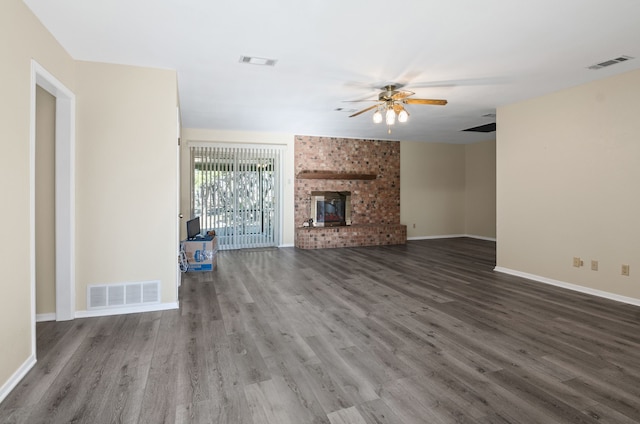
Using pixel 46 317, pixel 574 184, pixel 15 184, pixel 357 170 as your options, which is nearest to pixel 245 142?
pixel 357 170

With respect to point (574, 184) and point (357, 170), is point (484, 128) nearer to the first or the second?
point (357, 170)

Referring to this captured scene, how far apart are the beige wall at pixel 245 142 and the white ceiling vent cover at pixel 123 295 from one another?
11.4 feet

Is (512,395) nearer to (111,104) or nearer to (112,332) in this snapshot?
(112,332)

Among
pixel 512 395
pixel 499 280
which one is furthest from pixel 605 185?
pixel 512 395

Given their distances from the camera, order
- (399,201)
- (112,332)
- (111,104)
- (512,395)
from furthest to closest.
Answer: (399,201), (111,104), (112,332), (512,395)

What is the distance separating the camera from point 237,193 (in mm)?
7535

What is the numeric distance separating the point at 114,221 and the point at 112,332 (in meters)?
1.12

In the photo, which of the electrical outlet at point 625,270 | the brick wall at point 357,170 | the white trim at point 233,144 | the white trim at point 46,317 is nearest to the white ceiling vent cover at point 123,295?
the white trim at point 46,317

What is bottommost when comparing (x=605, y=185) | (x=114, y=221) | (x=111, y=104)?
(x=114, y=221)

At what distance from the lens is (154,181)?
367 centimetres

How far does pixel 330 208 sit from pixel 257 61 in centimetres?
506

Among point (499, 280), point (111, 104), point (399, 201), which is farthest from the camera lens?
point (399, 201)

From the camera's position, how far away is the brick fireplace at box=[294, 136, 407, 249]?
26.2 feet

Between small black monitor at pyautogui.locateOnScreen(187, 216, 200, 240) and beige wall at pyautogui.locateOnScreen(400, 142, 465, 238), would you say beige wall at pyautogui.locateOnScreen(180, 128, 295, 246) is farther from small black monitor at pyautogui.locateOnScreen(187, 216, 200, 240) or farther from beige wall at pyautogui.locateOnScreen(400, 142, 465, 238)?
beige wall at pyautogui.locateOnScreen(400, 142, 465, 238)
